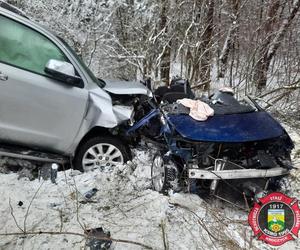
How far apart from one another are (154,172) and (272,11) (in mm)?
6033

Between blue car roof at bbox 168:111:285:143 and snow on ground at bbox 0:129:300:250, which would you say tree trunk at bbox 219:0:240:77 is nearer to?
blue car roof at bbox 168:111:285:143

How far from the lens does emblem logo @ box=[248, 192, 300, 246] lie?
3303 millimetres

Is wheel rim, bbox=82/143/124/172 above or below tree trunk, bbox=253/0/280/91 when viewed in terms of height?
below

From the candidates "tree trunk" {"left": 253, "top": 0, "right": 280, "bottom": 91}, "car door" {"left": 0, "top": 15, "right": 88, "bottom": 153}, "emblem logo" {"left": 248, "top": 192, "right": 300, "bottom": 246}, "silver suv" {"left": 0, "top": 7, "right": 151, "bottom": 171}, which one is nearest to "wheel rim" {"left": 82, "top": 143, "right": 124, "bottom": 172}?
"silver suv" {"left": 0, "top": 7, "right": 151, "bottom": 171}

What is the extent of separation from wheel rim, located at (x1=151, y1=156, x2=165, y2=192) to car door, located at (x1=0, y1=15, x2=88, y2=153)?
1036mm

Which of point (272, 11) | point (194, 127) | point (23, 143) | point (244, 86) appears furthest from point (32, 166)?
point (272, 11)

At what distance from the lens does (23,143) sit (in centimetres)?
451

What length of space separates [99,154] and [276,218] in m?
2.30

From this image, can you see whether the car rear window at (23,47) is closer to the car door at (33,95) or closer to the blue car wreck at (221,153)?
the car door at (33,95)

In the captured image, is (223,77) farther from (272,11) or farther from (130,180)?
(130,180)

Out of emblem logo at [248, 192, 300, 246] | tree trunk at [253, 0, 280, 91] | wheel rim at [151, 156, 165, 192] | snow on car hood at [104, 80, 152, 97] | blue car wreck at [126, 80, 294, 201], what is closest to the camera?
emblem logo at [248, 192, 300, 246]

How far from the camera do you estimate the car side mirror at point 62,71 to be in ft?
14.2

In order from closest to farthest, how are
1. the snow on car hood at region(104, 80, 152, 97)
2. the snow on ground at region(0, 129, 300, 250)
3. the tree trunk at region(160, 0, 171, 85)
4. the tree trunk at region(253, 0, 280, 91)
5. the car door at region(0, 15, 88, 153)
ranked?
1. the snow on ground at region(0, 129, 300, 250)
2. the car door at region(0, 15, 88, 153)
3. the snow on car hood at region(104, 80, 152, 97)
4. the tree trunk at region(253, 0, 280, 91)
5. the tree trunk at region(160, 0, 171, 85)

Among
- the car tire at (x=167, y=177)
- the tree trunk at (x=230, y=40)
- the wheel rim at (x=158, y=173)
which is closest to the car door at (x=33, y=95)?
the wheel rim at (x=158, y=173)
